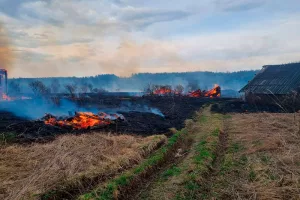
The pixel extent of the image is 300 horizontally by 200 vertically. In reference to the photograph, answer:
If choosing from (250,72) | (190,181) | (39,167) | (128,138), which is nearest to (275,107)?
(128,138)

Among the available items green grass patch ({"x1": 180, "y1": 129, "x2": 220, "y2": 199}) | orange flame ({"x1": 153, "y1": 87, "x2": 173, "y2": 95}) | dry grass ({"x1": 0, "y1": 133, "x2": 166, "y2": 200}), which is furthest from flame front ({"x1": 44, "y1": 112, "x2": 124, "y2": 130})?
orange flame ({"x1": 153, "y1": 87, "x2": 173, "y2": 95})

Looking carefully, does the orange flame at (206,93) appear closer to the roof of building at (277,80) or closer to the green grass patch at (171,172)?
the roof of building at (277,80)

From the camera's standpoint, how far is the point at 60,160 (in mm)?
8219

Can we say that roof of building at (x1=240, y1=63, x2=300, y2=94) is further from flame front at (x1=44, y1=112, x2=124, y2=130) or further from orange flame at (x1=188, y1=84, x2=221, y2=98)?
flame front at (x1=44, y1=112, x2=124, y2=130)

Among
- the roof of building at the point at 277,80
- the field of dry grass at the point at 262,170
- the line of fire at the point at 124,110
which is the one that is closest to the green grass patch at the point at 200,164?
the field of dry grass at the point at 262,170

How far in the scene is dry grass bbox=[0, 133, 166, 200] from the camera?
6.55m

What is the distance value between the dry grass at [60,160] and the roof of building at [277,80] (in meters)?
24.1

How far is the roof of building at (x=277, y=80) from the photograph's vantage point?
1165 inches

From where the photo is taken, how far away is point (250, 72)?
140 metres

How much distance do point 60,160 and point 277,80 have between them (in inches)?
1237

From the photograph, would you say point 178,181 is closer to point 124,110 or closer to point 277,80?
point 124,110

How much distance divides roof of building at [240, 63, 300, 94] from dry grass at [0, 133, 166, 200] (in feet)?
79.2

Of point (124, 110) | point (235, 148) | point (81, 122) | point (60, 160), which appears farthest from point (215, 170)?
point (124, 110)

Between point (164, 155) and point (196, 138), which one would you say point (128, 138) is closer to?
point (164, 155)
